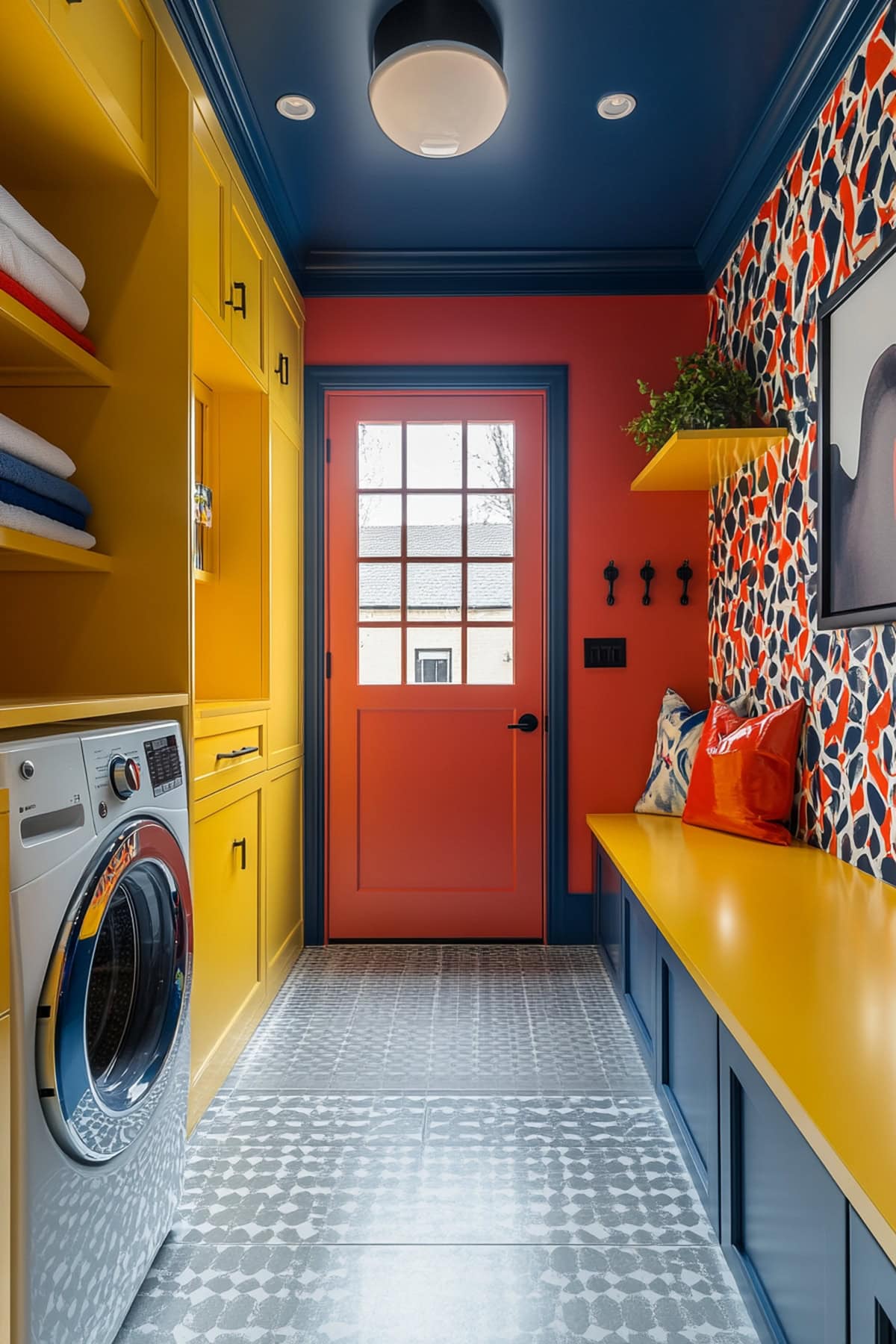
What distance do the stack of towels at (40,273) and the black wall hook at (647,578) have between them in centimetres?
213

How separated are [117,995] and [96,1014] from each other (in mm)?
73

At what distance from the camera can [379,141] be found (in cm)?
254

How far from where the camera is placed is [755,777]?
246 centimetres

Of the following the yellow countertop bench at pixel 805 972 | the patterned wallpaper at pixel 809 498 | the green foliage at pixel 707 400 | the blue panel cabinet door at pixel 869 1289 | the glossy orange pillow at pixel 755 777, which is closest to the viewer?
the blue panel cabinet door at pixel 869 1289

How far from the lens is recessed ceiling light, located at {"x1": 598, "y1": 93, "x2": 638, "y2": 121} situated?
2361 millimetres

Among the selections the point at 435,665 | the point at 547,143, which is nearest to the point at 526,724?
the point at 435,665

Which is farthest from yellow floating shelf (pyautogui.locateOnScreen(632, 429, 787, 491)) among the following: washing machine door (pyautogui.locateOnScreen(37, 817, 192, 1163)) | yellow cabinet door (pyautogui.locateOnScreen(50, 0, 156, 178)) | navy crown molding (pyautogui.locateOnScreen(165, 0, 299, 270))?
washing machine door (pyautogui.locateOnScreen(37, 817, 192, 1163))

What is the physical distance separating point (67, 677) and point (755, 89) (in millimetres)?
2368

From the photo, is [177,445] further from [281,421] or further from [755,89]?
[755,89]

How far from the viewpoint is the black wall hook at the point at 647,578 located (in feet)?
10.8

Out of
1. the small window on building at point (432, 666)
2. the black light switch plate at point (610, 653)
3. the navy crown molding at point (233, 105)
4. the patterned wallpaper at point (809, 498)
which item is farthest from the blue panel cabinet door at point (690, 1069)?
the navy crown molding at point (233, 105)

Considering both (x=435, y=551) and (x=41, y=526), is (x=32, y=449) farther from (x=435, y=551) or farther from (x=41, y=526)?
(x=435, y=551)

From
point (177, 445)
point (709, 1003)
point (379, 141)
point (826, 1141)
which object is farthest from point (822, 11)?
point (826, 1141)

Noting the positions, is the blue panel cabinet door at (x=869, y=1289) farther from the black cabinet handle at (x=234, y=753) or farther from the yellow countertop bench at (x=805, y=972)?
the black cabinet handle at (x=234, y=753)
